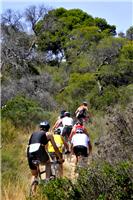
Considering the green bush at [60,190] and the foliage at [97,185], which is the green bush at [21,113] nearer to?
the green bush at [60,190]

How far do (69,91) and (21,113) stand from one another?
9887mm

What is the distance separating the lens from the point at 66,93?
2767cm

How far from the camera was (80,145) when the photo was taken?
1065cm

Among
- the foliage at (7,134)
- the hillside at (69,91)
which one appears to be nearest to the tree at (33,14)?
the hillside at (69,91)

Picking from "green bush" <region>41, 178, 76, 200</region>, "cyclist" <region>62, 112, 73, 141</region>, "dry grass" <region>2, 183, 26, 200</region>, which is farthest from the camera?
"cyclist" <region>62, 112, 73, 141</region>

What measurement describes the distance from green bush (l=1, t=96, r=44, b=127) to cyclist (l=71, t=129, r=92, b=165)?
20.6 feet

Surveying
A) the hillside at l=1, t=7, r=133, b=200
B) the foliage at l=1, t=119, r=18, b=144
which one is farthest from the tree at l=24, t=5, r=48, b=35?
the foliage at l=1, t=119, r=18, b=144

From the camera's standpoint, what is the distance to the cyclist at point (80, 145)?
10.6m

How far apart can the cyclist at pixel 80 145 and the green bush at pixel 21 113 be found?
6.28m

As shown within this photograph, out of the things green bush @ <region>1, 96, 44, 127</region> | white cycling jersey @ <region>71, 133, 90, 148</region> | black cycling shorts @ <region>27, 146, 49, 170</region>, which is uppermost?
green bush @ <region>1, 96, 44, 127</region>

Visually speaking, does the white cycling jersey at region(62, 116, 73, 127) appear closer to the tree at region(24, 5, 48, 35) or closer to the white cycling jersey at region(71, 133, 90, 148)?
the white cycling jersey at region(71, 133, 90, 148)

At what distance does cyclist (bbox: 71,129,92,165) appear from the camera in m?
10.6

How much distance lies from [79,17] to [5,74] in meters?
15.7

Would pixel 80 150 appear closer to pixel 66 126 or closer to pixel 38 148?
pixel 38 148
